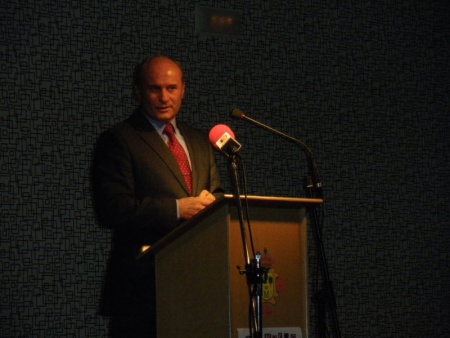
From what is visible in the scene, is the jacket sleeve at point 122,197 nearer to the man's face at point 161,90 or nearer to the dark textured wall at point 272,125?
the man's face at point 161,90

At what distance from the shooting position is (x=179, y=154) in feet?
9.16

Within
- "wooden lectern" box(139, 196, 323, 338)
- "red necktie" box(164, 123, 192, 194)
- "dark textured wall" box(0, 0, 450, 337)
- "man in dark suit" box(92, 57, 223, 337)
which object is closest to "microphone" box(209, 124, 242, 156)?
"wooden lectern" box(139, 196, 323, 338)

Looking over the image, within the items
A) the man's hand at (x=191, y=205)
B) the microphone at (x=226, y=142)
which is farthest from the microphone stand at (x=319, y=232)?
the man's hand at (x=191, y=205)

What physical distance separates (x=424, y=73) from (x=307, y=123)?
0.87 metres

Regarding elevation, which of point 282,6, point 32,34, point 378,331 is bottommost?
point 378,331

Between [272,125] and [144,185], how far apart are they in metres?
1.39

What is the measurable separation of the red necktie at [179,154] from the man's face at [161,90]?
0.05 metres

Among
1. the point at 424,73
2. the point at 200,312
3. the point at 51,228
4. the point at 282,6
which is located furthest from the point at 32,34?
the point at 424,73

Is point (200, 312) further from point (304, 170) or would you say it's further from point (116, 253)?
point (304, 170)

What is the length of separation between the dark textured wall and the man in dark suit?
25.1 inches

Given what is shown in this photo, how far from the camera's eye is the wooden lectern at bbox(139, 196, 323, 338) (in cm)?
211

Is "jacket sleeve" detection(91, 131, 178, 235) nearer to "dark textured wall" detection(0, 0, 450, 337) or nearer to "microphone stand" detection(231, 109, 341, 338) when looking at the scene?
"microphone stand" detection(231, 109, 341, 338)

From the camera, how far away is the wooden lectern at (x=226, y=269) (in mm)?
2107

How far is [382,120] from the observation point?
166 inches
